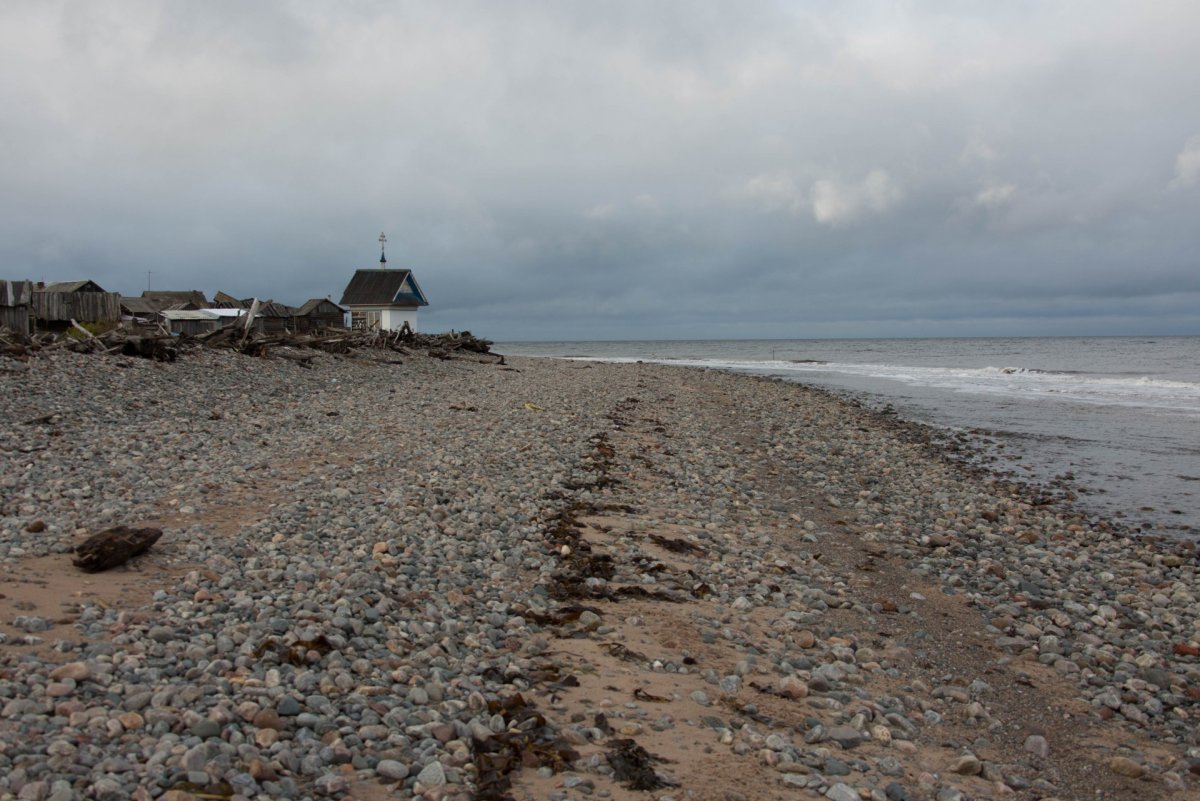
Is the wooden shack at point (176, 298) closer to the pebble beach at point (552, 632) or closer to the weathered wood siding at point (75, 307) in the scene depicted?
the weathered wood siding at point (75, 307)

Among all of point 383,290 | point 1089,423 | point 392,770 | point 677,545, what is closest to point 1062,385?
point 1089,423

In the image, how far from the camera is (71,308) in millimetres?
22844

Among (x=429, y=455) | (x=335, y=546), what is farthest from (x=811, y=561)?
(x=429, y=455)

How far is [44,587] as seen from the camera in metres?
5.34

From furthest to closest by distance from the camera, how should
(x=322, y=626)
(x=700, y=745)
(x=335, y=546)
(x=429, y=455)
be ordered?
1. (x=429, y=455)
2. (x=335, y=546)
3. (x=322, y=626)
4. (x=700, y=745)

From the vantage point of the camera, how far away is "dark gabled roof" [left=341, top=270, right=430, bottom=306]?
155ft

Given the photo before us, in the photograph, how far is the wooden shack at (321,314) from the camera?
4141 centimetres

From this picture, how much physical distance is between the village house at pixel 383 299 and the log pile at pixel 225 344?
882cm

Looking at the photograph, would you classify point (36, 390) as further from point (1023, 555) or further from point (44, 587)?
point (1023, 555)

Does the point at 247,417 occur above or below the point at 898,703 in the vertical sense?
above

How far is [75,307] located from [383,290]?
25.1 meters

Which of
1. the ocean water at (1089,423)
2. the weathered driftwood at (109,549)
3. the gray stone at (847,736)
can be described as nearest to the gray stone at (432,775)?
the gray stone at (847,736)

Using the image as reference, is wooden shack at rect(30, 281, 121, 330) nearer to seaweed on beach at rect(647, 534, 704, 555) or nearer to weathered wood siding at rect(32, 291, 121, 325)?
weathered wood siding at rect(32, 291, 121, 325)

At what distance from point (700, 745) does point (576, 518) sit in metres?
4.79
